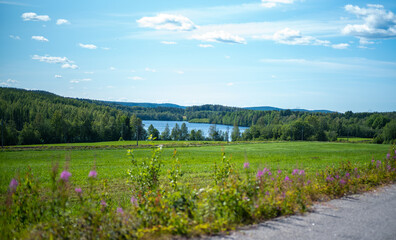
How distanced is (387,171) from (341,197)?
363 cm

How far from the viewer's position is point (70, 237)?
179 inches

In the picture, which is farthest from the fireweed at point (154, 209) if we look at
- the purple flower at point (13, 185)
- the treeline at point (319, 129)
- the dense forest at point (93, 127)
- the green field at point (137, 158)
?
the treeline at point (319, 129)

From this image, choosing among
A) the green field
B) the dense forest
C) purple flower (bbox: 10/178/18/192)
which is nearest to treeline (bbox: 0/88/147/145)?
the dense forest

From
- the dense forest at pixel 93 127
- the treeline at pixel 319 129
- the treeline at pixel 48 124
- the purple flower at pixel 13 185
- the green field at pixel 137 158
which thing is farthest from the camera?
the treeline at pixel 319 129

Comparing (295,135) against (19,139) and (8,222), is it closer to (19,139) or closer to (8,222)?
(19,139)

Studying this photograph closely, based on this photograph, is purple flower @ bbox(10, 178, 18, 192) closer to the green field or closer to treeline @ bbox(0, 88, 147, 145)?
the green field

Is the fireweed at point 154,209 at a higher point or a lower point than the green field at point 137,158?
higher

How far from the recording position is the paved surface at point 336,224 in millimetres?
5031

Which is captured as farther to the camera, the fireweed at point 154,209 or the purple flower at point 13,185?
the purple flower at point 13,185

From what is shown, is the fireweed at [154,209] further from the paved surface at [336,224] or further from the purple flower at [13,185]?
the paved surface at [336,224]

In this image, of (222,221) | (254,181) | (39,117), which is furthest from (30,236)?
(39,117)

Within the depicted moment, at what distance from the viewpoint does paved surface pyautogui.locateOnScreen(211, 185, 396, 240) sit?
503cm

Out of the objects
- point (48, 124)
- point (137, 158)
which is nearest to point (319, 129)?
point (137, 158)

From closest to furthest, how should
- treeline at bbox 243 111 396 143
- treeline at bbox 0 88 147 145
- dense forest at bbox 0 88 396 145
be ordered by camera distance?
treeline at bbox 0 88 147 145, dense forest at bbox 0 88 396 145, treeline at bbox 243 111 396 143
